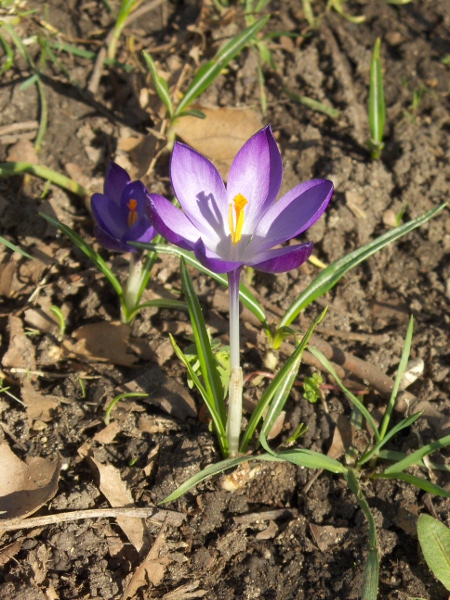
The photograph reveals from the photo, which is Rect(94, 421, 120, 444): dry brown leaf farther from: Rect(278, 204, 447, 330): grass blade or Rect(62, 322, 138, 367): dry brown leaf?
Rect(278, 204, 447, 330): grass blade

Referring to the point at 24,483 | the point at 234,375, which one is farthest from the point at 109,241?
the point at 24,483

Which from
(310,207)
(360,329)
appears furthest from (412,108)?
(310,207)

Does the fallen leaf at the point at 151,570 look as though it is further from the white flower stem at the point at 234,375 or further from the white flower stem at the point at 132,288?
the white flower stem at the point at 132,288

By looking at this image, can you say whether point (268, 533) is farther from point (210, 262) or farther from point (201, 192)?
point (201, 192)

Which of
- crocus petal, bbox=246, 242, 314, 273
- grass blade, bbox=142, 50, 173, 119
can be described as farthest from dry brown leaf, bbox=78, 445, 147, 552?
grass blade, bbox=142, 50, 173, 119

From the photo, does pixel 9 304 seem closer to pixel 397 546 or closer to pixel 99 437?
pixel 99 437

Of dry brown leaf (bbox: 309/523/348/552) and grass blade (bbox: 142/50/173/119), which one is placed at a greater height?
grass blade (bbox: 142/50/173/119)

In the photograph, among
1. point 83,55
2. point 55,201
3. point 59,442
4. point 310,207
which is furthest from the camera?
point 83,55
